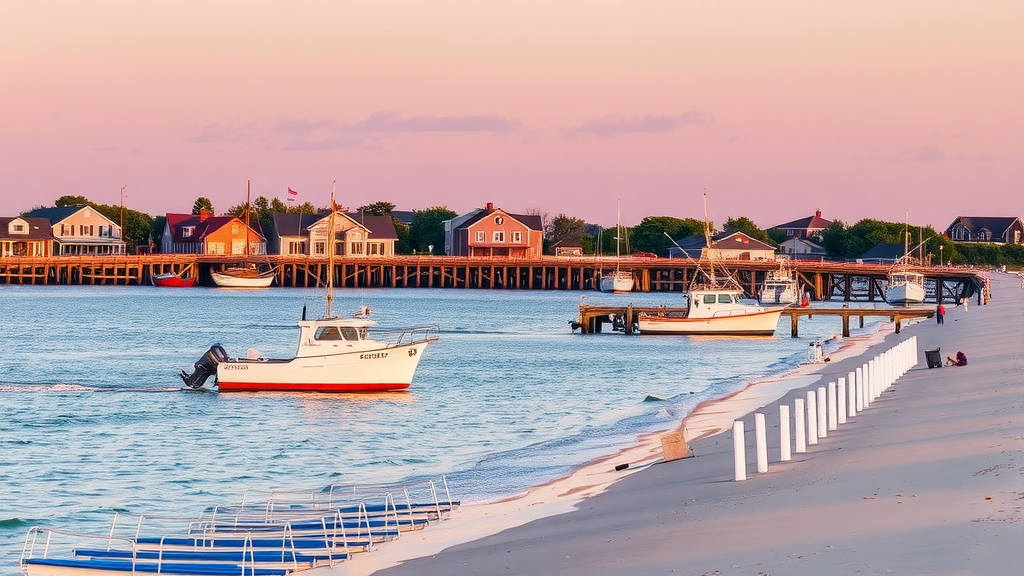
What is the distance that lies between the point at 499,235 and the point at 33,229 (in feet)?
191

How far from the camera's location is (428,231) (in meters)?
188

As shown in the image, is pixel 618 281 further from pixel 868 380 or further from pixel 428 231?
pixel 868 380

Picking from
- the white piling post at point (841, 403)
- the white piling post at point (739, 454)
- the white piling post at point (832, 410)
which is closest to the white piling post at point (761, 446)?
the white piling post at point (739, 454)

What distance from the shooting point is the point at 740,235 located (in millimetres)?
163125

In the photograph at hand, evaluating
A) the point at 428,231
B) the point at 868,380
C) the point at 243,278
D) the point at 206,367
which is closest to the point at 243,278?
the point at 243,278

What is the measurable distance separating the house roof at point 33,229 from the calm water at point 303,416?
265ft

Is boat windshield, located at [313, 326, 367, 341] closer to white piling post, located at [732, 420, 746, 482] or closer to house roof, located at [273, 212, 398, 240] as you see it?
white piling post, located at [732, 420, 746, 482]

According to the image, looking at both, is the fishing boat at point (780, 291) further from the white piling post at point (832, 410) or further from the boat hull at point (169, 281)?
the white piling post at point (832, 410)

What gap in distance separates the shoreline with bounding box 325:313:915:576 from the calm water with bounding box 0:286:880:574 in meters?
0.82

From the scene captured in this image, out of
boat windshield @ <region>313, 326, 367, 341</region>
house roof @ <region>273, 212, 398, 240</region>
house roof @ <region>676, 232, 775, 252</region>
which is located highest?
house roof @ <region>273, 212, 398, 240</region>

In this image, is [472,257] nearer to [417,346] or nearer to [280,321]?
[280,321]

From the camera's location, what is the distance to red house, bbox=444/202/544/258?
153 m

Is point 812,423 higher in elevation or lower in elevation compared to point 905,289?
lower

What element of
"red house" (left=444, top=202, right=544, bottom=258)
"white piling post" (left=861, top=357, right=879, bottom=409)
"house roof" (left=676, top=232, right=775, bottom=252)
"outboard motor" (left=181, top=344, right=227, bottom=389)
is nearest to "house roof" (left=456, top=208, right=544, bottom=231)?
"red house" (left=444, top=202, right=544, bottom=258)
